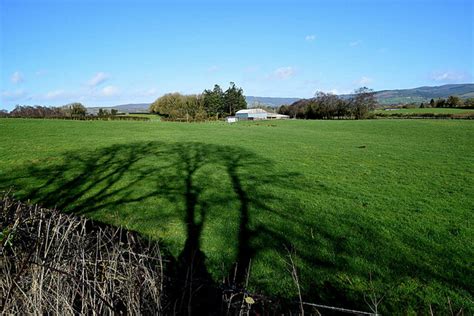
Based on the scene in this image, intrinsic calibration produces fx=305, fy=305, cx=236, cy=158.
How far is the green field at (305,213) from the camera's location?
499 cm

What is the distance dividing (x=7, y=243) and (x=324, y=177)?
10.9 m

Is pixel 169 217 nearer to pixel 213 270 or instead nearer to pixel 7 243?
pixel 213 270

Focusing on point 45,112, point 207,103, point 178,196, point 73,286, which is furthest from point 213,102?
point 73,286

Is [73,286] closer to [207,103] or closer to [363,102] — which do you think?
[363,102]

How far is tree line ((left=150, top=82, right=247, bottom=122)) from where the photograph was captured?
114m

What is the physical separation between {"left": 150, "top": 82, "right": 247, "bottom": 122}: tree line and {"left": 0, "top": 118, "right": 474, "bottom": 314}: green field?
3512 inches

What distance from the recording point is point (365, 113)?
90875mm

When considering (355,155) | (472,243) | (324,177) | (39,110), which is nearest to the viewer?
(472,243)

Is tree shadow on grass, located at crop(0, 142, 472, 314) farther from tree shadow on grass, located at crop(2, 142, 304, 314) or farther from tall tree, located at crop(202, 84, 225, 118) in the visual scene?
tall tree, located at crop(202, 84, 225, 118)

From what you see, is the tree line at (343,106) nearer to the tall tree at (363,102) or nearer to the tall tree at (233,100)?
the tall tree at (363,102)

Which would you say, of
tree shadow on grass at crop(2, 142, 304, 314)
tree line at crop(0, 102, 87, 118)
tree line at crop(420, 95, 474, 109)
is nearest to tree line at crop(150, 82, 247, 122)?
tree line at crop(0, 102, 87, 118)

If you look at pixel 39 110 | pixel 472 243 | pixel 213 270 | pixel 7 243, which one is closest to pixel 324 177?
pixel 472 243

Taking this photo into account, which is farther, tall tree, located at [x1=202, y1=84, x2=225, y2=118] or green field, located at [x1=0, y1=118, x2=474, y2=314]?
tall tree, located at [x1=202, y1=84, x2=225, y2=118]

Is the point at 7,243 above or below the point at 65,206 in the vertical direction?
above
